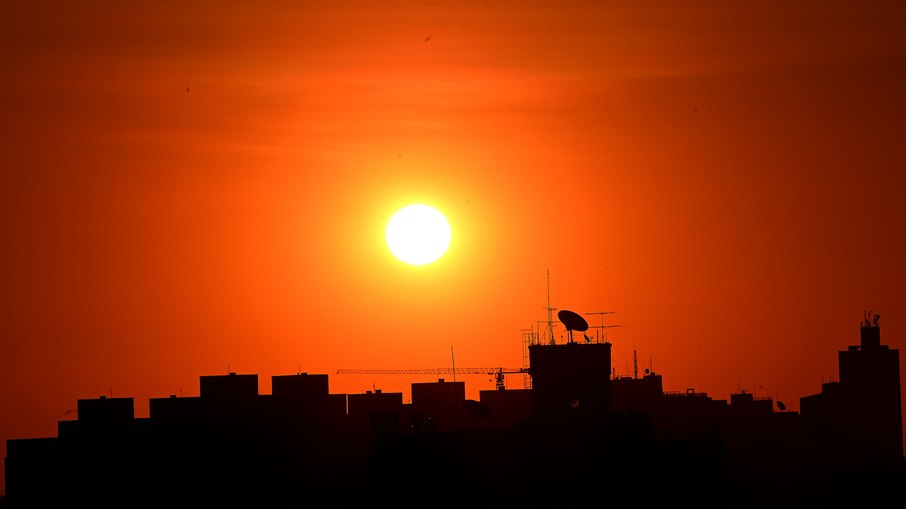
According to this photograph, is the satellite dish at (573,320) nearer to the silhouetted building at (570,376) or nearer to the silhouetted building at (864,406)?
the silhouetted building at (570,376)

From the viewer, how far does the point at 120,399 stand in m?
105

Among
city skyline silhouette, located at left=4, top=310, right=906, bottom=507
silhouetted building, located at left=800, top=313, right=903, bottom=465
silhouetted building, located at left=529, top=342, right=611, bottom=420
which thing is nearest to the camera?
city skyline silhouette, located at left=4, top=310, right=906, bottom=507

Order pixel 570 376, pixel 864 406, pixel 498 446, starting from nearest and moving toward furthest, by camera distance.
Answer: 1. pixel 498 446
2. pixel 570 376
3. pixel 864 406

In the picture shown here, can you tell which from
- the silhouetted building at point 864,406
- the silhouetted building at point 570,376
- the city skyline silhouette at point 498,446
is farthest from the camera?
the silhouetted building at point 864,406

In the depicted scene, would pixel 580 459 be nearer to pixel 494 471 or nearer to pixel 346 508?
pixel 494 471

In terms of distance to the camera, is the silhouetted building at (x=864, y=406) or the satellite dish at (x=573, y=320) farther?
the silhouetted building at (x=864, y=406)

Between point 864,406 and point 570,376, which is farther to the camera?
point 864,406

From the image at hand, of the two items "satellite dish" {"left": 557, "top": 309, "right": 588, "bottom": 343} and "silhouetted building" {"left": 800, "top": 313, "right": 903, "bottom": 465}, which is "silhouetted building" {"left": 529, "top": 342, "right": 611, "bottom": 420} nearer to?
"satellite dish" {"left": 557, "top": 309, "right": 588, "bottom": 343}

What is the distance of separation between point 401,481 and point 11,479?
41.9 meters

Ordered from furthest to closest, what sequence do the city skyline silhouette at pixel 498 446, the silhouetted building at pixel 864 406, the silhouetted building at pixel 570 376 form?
the silhouetted building at pixel 864 406 < the silhouetted building at pixel 570 376 < the city skyline silhouette at pixel 498 446

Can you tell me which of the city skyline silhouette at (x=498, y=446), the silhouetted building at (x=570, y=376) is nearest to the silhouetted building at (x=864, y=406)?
the city skyline silhouette at (x=498, y=446)

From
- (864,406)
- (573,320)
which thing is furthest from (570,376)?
(864,406)

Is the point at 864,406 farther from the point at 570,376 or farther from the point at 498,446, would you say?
the point at 498,446

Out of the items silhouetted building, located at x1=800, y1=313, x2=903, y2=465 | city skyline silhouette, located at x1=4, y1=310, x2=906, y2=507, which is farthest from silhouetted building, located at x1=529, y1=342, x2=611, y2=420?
silhouetted building, located at x1=800, y1=313, x2=903, y2=465
